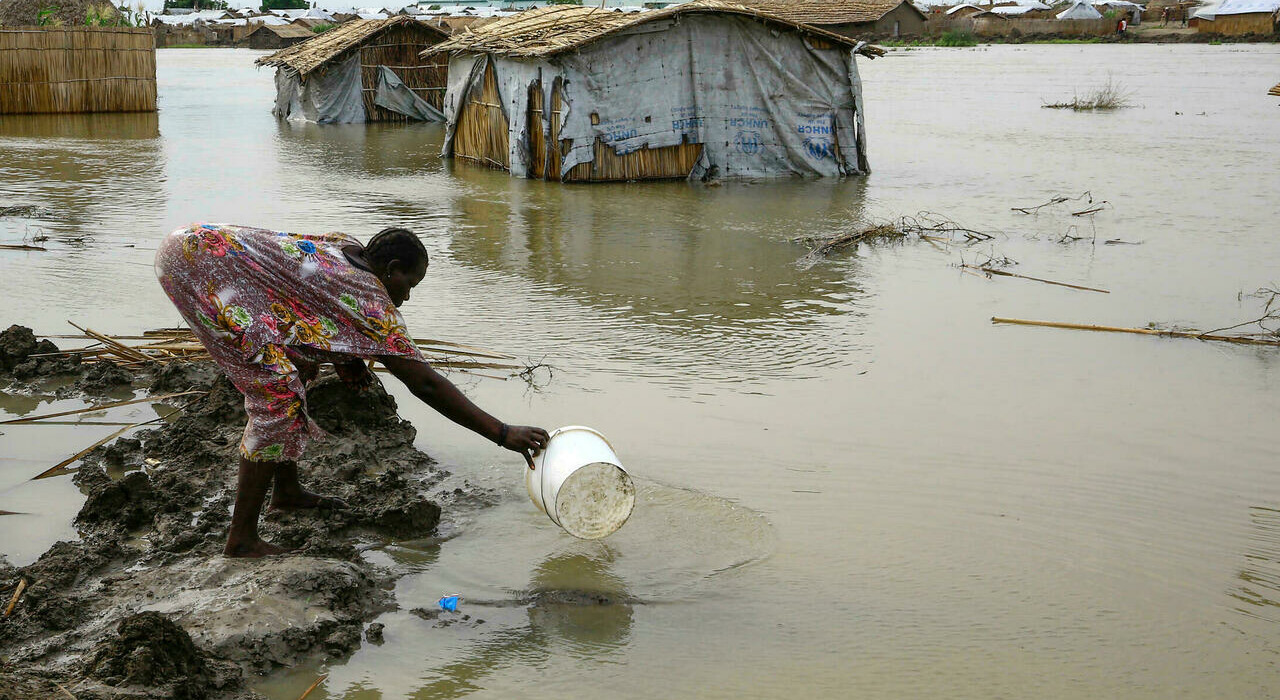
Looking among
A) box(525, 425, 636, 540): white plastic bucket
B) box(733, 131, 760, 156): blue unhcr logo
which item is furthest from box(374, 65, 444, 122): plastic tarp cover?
box(525, 425, 636, 540): white plastic bucket

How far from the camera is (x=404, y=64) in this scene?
1967cm

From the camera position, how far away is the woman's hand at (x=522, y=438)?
9.70ft

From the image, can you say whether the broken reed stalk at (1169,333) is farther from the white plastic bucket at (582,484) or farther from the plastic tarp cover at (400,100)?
the plastic tarp cover at (400,100)

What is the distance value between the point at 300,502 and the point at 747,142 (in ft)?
29.7

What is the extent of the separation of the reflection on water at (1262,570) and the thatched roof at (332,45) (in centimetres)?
1714

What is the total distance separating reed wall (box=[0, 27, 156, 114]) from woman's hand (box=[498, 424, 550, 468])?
1762 cm

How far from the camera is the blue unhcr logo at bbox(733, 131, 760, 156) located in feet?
38.6

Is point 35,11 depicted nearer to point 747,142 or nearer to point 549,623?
point 747,142

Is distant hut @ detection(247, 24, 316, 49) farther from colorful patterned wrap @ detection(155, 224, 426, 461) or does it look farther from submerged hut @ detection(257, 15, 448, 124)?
colorful patterned wrap @ detection(155, 224, 426, 461)

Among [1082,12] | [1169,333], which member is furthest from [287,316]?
[1082,12]

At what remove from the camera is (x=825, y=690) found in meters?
2.79

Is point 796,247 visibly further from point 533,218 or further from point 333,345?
point 333,345

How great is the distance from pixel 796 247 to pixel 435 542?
17.6 ft

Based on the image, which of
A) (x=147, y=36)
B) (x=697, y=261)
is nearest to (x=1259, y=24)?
(x=147, y=36)
